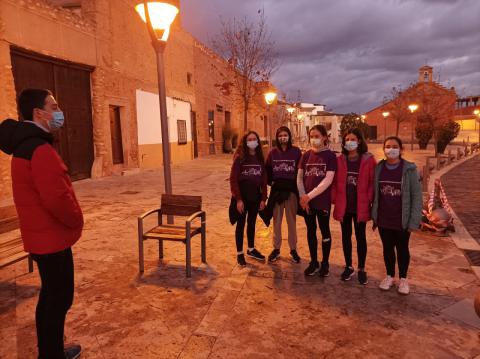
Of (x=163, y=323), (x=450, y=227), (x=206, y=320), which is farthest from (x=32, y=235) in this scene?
(x=450, y=227)

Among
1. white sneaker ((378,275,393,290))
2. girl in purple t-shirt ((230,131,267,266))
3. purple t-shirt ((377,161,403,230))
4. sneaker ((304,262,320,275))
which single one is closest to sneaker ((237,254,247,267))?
girl in purple t-shirt ((230,131,267,266))

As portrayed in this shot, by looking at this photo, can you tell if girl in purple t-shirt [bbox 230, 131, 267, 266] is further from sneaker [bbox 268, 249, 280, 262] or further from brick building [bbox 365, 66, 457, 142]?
brick building [bbox 365, 66, 457, 142]

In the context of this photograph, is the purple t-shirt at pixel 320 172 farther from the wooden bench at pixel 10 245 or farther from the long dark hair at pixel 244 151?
the wooden bench at pixel 10 245

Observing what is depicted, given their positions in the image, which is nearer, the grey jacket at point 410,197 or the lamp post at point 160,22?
the grey jacket at point 410,197

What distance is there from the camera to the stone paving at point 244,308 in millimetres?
2820

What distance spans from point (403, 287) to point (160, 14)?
14.2 feet

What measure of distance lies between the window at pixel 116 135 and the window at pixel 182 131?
4.86m

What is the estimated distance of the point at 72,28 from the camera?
10852 mm

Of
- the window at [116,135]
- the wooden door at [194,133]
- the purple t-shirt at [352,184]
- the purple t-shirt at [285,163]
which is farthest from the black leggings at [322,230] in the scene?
the wooden door at [194,133]

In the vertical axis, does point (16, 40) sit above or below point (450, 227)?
above

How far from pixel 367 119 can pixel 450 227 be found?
184ft

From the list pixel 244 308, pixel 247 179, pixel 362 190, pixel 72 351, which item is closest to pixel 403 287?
pixel 362 190

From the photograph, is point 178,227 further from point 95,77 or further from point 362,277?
point 95,77

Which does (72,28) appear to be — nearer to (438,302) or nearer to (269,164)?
(269,164)
